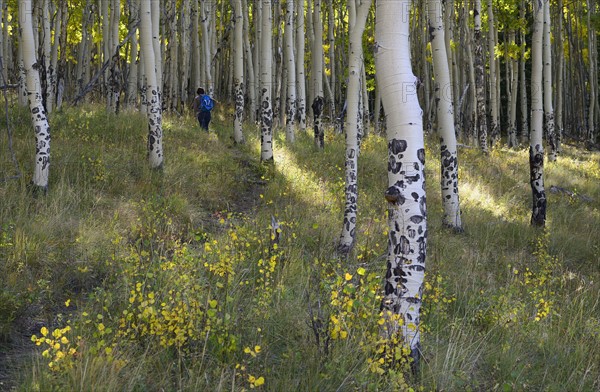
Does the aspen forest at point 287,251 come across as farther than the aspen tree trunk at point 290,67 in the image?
No

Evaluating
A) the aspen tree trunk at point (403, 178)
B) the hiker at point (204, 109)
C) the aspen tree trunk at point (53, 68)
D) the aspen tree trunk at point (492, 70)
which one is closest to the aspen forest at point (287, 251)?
the aspen tree trunk at point (403, 178)

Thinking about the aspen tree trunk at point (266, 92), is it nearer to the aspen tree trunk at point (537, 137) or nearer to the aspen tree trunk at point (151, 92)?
the aspen tree trunk at point (151, 92)

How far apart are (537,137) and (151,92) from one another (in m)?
7.09

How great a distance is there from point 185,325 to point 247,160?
777cm

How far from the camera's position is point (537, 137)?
395 inches

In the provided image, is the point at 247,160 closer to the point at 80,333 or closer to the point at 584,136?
the point at 80,333

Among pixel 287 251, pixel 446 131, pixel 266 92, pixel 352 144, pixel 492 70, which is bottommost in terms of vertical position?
pixel 287 251

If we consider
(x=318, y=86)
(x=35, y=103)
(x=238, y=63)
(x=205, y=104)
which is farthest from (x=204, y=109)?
(x=35, y=103)

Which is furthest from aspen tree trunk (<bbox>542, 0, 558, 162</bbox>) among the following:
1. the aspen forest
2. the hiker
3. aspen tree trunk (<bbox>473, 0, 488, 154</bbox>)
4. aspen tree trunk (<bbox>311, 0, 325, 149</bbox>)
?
the hiker

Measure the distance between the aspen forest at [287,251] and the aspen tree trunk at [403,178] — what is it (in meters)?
0.01

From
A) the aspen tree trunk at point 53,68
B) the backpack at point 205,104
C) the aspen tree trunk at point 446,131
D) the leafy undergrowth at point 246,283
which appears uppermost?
the aspen tree trunk at point 53,68

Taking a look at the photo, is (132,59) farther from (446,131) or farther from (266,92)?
(446,131)

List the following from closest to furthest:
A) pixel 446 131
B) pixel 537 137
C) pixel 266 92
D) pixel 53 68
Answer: pixel 446 131, pixel 537 137, pixel 266 92, pixel 53 68

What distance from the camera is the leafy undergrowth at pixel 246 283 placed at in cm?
340
